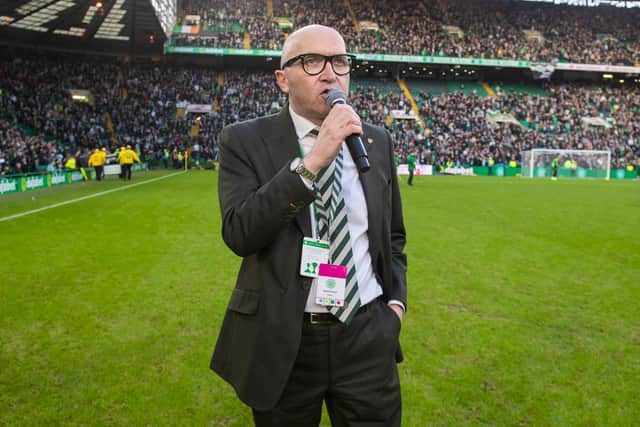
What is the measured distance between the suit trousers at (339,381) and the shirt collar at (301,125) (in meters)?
0.73

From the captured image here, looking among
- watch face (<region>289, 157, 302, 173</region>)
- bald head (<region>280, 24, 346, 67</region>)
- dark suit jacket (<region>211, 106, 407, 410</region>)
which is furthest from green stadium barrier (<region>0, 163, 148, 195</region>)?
watch face (<region>289, 157, 302, 173</region>)

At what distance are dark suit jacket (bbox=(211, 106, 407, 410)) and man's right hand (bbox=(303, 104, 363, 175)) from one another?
0.27 ft

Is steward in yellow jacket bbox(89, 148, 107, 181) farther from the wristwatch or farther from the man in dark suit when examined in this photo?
the wristwatch

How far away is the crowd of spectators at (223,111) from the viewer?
37250mm

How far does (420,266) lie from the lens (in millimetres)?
8195

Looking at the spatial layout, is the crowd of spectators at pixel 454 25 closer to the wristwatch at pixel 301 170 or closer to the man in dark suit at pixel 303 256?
the man in dark suit at pixel 303 256

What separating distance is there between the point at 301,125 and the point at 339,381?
38.8 inches

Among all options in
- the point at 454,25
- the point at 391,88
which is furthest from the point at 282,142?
the point at 454,25

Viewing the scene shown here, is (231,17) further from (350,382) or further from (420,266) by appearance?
(350,382)

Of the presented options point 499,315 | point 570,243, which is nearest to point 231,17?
point 570,243

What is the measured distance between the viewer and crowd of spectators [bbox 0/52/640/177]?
3725 centimetres

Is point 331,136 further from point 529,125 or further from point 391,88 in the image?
point 391,88

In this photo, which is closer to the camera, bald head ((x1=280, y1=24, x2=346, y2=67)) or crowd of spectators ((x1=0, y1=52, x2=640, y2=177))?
bald head ((x1=280, y1=24, x2=346, y2=67))

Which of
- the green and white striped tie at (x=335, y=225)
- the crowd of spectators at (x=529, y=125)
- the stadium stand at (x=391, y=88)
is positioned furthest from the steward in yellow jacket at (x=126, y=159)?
the green and white striped tie at (x=335, y=225)
